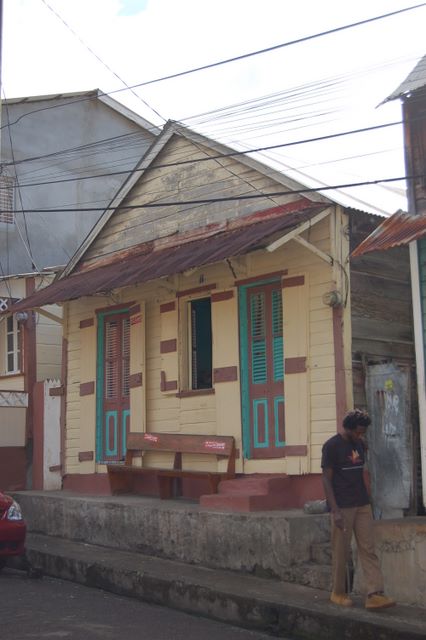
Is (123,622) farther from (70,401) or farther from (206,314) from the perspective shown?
(70,401)

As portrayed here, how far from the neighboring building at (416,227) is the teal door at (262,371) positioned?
1907mm

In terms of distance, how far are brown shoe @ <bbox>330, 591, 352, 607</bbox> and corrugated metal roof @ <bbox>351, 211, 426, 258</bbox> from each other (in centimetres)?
329

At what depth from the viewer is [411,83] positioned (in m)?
9.28

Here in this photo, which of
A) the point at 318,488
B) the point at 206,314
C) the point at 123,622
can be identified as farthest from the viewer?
the point at 206,314

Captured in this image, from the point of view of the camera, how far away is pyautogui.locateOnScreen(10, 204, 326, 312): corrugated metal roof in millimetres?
9977

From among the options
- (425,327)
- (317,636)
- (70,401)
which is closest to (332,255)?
(425,327)

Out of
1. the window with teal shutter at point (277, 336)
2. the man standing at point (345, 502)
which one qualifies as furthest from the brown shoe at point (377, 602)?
the window with teal shutter at point (277, 336)

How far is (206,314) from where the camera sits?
40.8 ft

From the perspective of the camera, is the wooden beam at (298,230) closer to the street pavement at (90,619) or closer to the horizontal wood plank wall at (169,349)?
the horizontal wood plank wall at (169,349)

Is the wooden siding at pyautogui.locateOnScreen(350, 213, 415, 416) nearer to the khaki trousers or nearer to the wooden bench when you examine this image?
the wooden bench

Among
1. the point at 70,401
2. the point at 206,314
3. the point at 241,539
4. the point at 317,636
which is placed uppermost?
the point at 206,314

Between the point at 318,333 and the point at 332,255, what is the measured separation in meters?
0.95

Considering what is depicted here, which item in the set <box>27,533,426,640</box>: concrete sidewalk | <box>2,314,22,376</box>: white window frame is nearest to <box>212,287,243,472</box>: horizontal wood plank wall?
<box>27,533,426,640</box>: concrete sidewalk

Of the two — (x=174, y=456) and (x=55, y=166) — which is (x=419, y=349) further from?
(x=55, y=166)
